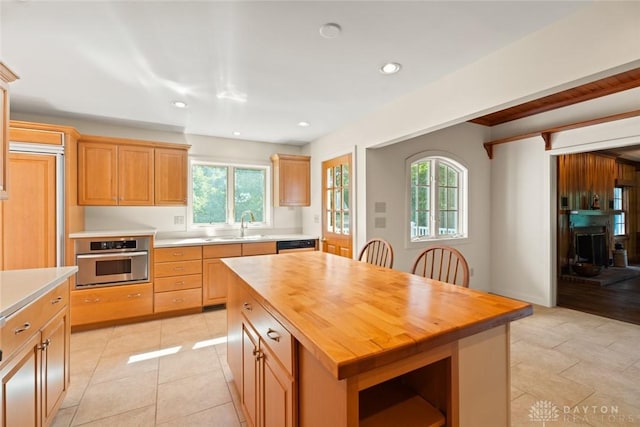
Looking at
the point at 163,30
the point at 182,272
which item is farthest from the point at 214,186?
the point at 163,30

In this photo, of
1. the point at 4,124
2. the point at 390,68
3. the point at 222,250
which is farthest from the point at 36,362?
the point at 390,68

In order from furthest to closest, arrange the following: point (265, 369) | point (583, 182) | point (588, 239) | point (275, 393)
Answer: point (588, 239)
point (583, 182)
point (265, 369)
point (275, 393)

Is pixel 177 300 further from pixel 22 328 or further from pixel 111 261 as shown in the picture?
pixel 22 328

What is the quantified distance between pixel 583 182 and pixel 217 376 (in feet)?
22.0

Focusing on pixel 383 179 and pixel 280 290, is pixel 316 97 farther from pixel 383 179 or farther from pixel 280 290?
pixel 280 290

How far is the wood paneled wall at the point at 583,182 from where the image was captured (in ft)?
16.4

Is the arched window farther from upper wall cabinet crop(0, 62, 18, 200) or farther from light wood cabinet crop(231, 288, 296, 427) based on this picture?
upper wall cabinet crop(0, 62, 18, 200)

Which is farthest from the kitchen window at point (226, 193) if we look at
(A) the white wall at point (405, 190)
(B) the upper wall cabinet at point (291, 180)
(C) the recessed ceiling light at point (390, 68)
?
(C) the recessed ceiling light at point (390, 68)

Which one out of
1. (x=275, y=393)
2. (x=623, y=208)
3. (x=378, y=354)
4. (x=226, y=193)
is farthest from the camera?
(x=623, y=208)

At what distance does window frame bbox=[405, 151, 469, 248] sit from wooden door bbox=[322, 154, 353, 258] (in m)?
0.78

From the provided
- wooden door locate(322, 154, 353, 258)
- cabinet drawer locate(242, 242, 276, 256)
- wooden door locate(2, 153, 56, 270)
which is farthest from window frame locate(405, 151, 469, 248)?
wooden door locate(2, 153, 56, 270)

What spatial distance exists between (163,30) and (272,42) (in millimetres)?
694

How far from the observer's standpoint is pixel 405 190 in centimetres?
387

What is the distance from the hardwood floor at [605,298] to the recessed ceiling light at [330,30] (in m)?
4.35
